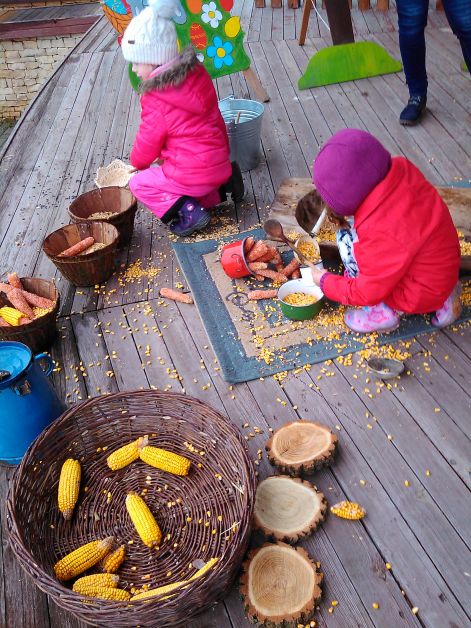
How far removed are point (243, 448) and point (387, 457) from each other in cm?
63

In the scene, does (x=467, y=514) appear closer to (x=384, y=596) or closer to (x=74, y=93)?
(x=384, y=596)

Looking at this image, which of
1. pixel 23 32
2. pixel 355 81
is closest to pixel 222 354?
pixel 355 81

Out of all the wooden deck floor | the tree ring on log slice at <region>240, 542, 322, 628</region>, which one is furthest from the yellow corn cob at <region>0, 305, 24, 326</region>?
the tree ring on log slice at <region>240, 542, 322, 628</region>

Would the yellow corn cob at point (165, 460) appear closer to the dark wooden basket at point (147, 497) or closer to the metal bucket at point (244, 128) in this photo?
the dark wooden basket at point (147, 497)

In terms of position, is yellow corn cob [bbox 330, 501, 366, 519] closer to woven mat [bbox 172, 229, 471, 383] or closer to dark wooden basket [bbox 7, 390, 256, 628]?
dark wooden basket [bbox 7, 390, 256, 628]

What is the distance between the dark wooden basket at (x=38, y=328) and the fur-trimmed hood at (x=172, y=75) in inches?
46.0

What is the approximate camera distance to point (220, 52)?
161 inches

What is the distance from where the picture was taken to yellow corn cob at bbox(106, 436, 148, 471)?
6.45ft

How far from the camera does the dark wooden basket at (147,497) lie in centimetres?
150

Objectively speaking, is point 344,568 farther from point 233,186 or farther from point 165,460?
point 233,186

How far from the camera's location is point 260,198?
364 centimetres

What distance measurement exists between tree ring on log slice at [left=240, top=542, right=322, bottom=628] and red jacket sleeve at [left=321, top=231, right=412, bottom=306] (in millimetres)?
1036

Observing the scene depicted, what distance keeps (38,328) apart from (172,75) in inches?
57.8

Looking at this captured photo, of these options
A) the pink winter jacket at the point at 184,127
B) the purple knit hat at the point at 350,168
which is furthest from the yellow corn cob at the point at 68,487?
the pink winter jacket at the point at 184,127
